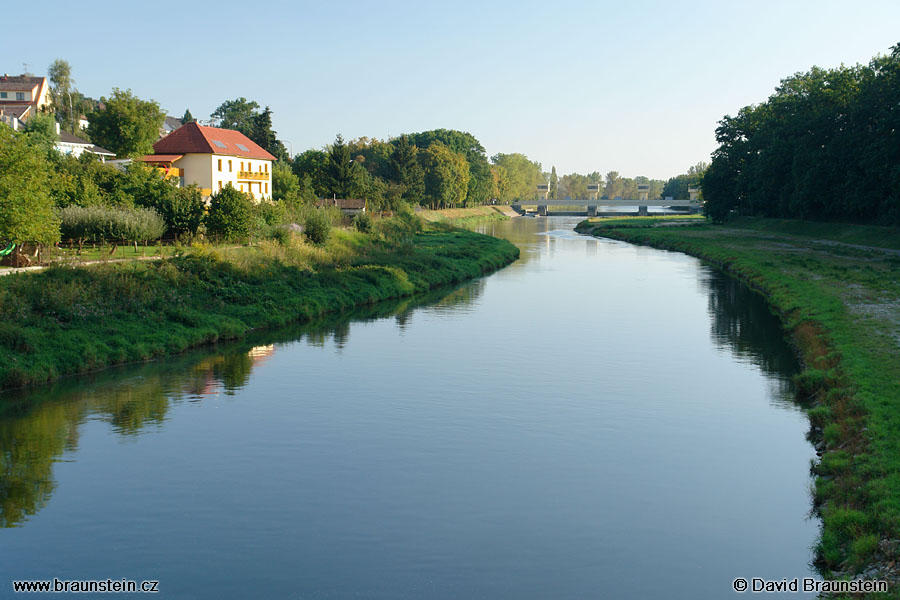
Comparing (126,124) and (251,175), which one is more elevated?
(126,124)

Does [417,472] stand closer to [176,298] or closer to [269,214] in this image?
[176,298]

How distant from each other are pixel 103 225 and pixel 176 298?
9.75 m

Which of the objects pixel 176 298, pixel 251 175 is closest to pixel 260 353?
pixel 176 298

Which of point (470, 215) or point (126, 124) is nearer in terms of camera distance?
point (126, 124)

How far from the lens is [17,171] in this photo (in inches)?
1180

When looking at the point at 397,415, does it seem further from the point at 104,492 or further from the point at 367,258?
the point at 367,258

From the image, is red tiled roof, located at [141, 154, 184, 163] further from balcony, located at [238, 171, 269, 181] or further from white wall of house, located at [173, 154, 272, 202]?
balcony, located at [238, 171, 269, 181]

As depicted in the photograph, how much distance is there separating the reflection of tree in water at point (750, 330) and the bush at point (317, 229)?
22439mm

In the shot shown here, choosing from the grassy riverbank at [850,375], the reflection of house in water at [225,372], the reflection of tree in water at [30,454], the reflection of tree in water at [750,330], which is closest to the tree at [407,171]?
the grassy riverbank at [850,375]

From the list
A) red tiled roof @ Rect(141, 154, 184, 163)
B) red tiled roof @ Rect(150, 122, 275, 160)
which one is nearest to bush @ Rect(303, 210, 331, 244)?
red tiled roof @ Rect(150, 122, 275, 160)

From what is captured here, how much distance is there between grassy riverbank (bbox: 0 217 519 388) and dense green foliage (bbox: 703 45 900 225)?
3253 centimetres

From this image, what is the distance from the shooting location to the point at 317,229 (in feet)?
158

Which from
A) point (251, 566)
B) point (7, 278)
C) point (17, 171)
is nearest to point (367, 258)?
point (17, 171)

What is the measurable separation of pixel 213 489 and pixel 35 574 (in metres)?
3.60
